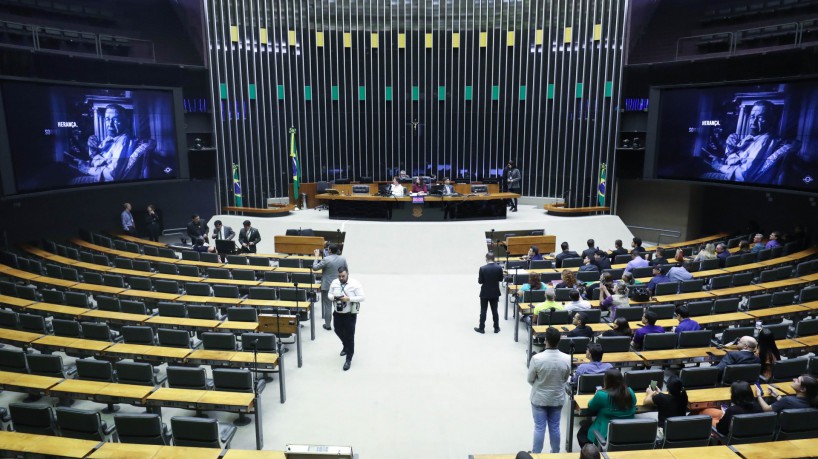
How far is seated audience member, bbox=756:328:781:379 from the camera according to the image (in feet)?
20.2

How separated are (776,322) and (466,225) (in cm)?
802

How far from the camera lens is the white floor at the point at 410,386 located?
5918 millimetres

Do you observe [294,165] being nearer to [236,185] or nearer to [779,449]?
[236,185]

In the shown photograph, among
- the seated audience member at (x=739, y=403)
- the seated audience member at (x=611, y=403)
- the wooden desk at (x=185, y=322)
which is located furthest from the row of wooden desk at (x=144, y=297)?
the seated audience member at (x=739, y=403)

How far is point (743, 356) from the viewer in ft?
19.4

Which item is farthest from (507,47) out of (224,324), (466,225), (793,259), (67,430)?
(67,430)

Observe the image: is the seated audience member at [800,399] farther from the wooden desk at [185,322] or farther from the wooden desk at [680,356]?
the wooden desk at [185,322]

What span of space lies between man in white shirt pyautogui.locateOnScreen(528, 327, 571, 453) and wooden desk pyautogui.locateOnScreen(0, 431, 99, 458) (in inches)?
156

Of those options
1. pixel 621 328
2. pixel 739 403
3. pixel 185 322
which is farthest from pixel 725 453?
pixel 185 322

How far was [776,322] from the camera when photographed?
7934mm

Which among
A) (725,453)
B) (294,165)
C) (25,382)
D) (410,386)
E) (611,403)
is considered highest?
(294,165)

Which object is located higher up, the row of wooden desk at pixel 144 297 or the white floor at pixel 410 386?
the row of wooden desk at pixel 144 297

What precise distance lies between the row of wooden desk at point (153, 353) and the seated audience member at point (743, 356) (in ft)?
16.7

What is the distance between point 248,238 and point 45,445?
854cm
